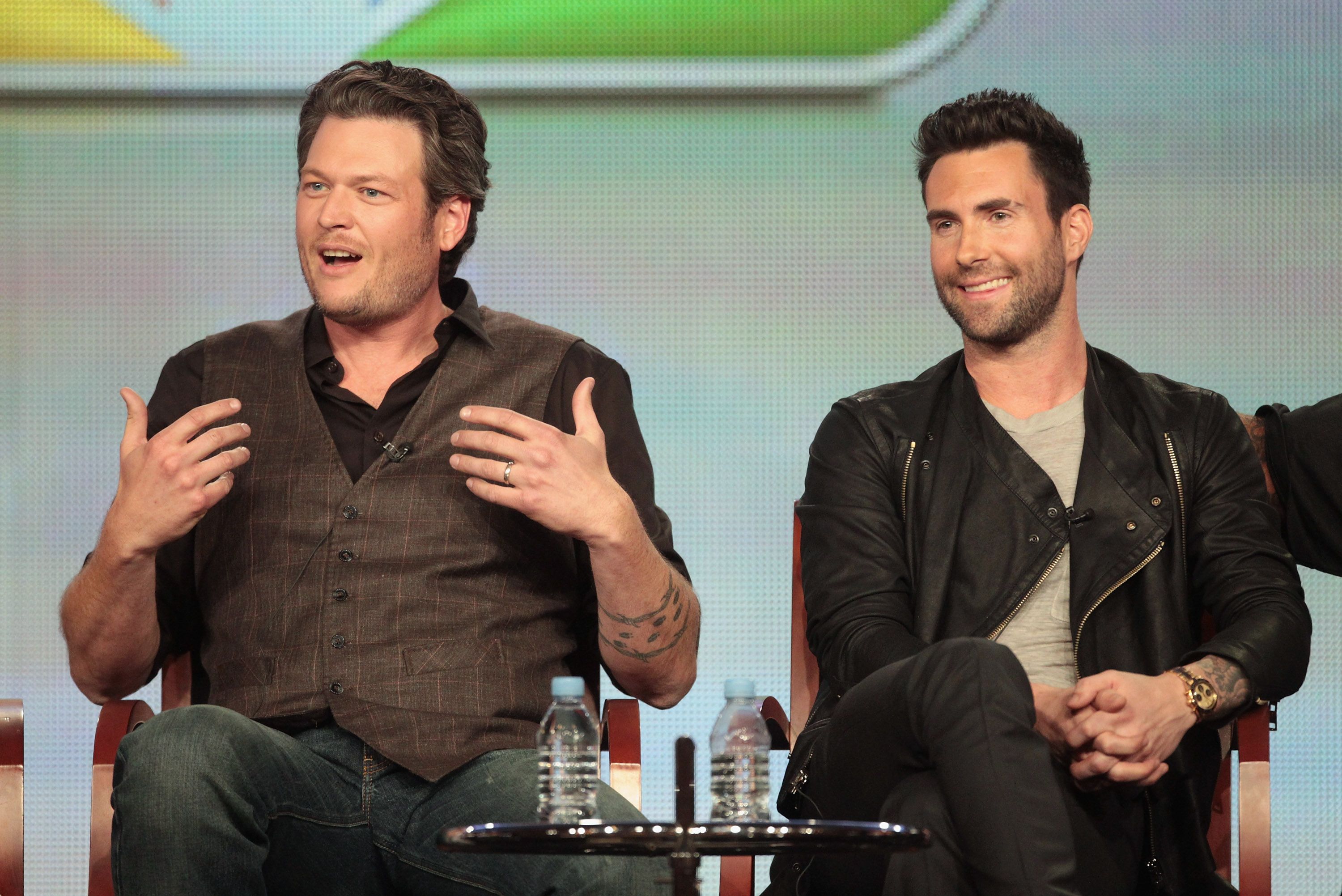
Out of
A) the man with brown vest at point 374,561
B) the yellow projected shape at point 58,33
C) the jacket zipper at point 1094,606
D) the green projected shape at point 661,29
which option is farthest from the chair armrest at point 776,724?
the yellow projected shape at point 58,33

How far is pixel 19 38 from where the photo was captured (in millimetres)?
3711

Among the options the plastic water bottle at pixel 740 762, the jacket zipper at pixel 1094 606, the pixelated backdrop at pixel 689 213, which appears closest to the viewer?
the plastic water bottle at pixel 740 762

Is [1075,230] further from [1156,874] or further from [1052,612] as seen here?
[1156,874]

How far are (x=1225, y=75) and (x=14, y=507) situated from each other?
2.93 m

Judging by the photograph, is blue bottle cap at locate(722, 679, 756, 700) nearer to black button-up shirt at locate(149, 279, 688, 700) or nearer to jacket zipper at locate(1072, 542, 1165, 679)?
black button-up shirt at locate(149, 279, 688, 700)

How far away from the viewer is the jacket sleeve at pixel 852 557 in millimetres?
2473

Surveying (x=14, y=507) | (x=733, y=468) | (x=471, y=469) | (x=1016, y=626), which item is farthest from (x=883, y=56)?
(x=14, y=507)

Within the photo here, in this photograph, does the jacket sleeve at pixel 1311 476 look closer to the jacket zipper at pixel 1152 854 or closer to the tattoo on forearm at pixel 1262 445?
the tattoo on forearm at pixel 1262 445

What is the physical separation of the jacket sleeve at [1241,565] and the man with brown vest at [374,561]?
2.71 feet

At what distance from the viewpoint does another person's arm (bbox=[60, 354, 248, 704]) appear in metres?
2.31

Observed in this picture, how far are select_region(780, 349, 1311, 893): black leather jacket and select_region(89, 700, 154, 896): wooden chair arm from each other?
981mm

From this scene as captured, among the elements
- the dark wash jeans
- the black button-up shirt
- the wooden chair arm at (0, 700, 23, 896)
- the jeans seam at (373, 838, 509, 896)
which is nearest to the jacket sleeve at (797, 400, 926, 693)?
the black button-up shirt

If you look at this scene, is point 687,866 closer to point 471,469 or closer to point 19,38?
point 471,469

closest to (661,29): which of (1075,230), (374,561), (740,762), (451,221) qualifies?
(451,221)
